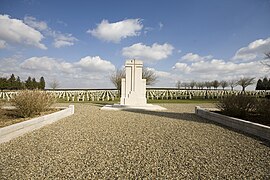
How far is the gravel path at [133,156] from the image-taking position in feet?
11.0

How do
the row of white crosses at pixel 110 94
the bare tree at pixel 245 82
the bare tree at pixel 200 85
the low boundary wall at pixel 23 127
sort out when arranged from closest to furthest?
the low boundary wall at pixel 23 127
the row of white crosses at pixel 110 94
the bare tree at pixel 245 82
the bare tree at pixel 200 85

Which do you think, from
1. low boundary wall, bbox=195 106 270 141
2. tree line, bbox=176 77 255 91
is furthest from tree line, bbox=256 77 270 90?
low boundary wall, bbox=195 106 270 141

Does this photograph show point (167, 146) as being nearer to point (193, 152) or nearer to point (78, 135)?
point (193, 152)

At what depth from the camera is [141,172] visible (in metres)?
3.43

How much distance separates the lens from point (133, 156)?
4262 mm

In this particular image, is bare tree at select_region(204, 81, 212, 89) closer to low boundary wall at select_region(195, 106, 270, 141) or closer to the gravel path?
low boundary wall at select_region(195, 106, 270, 141)

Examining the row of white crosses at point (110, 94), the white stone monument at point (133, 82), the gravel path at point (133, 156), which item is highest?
the white stone monument at point (133, 82)

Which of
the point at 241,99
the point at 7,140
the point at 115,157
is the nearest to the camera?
the point at 115,157

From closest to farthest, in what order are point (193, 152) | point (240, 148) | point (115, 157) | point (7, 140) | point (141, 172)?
point (141, 172), point (115, 157), point (193, 152), point (240, 148), point (7, 140)

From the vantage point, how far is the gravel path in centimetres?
336

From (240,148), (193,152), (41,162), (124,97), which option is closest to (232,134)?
(240,148)

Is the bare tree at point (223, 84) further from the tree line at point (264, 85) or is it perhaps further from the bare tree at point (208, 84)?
the tree line at point (264, 85)

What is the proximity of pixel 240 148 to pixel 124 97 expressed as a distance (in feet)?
42.7

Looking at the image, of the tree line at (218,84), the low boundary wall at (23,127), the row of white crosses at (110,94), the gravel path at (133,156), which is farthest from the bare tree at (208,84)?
the gravel path at (133,156)
